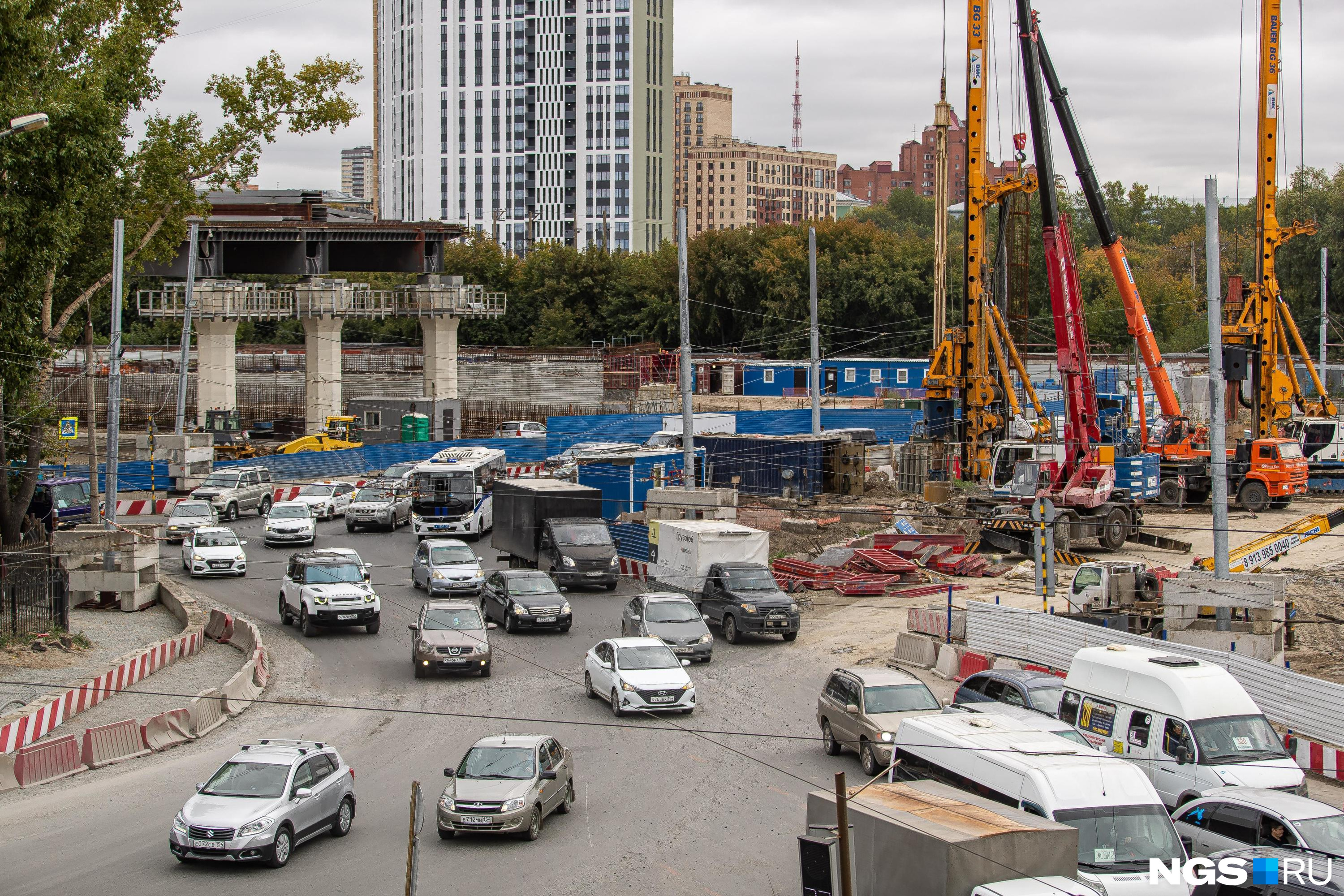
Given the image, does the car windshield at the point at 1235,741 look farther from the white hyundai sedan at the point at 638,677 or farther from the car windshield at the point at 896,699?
the white hyundai sedan at the point at 638,677

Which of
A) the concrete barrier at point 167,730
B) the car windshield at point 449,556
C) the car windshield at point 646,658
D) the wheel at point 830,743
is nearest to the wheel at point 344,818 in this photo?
the concrete barrier at point 167,730

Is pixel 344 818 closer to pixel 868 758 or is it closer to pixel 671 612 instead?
pixel 868 758

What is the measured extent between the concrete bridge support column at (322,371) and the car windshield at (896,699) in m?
46.7

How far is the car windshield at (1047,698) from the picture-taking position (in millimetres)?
17047

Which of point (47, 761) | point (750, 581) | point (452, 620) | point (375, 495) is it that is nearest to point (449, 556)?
point (452, 620)

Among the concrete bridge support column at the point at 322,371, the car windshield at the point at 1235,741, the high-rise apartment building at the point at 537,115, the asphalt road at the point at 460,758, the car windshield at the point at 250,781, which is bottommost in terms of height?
the asphalt road at the point at 460,758

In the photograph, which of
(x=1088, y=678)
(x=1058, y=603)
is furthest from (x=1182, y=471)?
(x=1088, y=678)

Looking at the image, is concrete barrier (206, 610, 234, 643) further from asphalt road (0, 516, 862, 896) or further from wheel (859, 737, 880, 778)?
wheel (859, 737, 880, 778)

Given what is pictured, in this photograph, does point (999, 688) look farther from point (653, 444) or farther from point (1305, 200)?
point (1305, 200)

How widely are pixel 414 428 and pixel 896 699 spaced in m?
42.1

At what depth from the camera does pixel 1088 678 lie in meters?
16.0

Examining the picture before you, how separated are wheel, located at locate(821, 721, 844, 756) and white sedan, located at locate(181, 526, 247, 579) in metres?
22.2

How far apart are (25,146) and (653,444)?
26.7 metres

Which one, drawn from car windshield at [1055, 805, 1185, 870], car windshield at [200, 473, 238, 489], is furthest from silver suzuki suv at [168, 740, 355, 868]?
car windshield at [200, 473, 238, 489]
